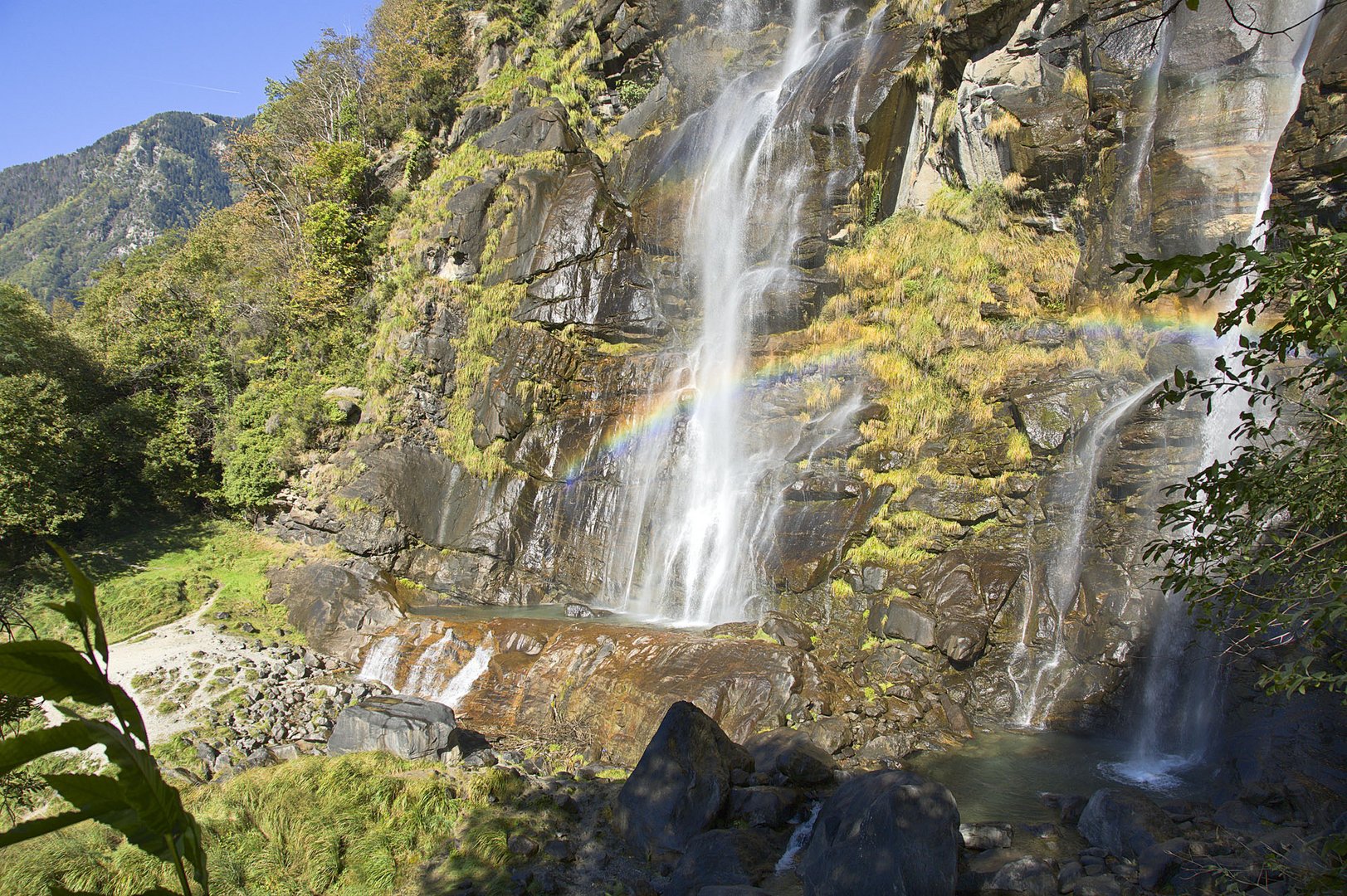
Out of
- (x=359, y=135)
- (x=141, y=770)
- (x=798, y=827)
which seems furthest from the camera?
(x=359, y=135)

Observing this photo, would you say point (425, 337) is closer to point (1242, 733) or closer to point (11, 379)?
point (11, 379)

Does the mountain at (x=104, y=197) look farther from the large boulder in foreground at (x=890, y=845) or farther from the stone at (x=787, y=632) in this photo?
the large boulder in foreground at (x=890, y=845)

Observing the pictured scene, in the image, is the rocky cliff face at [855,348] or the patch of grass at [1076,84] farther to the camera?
the patch of grass at [1076,84]

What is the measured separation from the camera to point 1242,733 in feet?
31.7

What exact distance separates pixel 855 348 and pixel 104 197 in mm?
128230

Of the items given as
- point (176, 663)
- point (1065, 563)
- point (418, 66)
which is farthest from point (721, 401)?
point (418, 66)

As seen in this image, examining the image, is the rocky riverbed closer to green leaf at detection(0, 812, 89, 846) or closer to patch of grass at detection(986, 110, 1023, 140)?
green leaf at detection(0, 812, 89, 846)

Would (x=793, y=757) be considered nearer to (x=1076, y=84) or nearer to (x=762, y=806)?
(x=762, y=806)

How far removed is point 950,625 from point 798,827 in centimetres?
574

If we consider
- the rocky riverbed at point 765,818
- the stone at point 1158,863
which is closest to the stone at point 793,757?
the rocky riverbed at point 765,818

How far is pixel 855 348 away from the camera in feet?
58.7

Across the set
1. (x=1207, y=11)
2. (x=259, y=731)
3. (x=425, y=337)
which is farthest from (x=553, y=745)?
(x=1207, y=11)

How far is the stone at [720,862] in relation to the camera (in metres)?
7.31

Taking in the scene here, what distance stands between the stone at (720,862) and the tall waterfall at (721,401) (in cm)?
753
